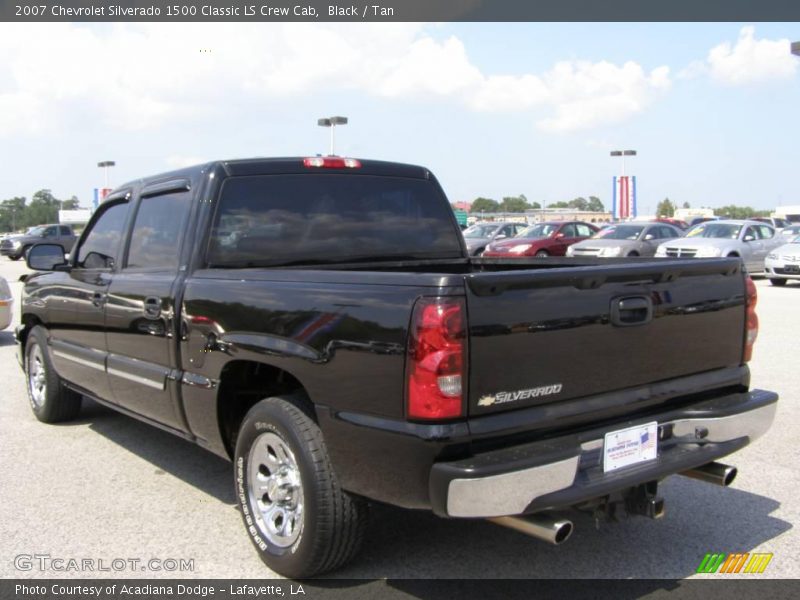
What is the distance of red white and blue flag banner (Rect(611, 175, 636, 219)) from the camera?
5412 centimetres

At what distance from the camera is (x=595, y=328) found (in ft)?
10.3

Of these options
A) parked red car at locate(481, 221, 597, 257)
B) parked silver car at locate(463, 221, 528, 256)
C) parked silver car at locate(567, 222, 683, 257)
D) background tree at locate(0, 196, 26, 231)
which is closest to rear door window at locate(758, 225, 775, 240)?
parked silver car at locate(567, 222, 683, 257)

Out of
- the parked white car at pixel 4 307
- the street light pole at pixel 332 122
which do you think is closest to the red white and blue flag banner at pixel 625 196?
the street light pole at pixel 332 122

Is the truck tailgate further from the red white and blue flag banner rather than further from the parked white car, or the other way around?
the red white and blue flag banner

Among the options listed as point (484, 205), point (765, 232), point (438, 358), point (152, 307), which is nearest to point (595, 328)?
point (438, 358)

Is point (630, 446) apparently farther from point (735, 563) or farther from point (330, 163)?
point (330, 163)

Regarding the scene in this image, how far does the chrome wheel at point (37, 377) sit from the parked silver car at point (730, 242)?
17.2 m

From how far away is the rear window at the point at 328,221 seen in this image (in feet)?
13.9

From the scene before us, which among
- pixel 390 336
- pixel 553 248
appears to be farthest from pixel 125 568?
pixel 553 248

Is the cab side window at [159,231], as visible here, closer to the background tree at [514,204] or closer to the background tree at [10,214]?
the background tree at [10,214]

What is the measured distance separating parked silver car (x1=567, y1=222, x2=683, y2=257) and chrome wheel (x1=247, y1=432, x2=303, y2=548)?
1888cm

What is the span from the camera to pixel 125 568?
3.62 m

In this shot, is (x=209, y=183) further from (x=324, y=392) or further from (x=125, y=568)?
(x=125, y=568)

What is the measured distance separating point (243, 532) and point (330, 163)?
2.19 meters
